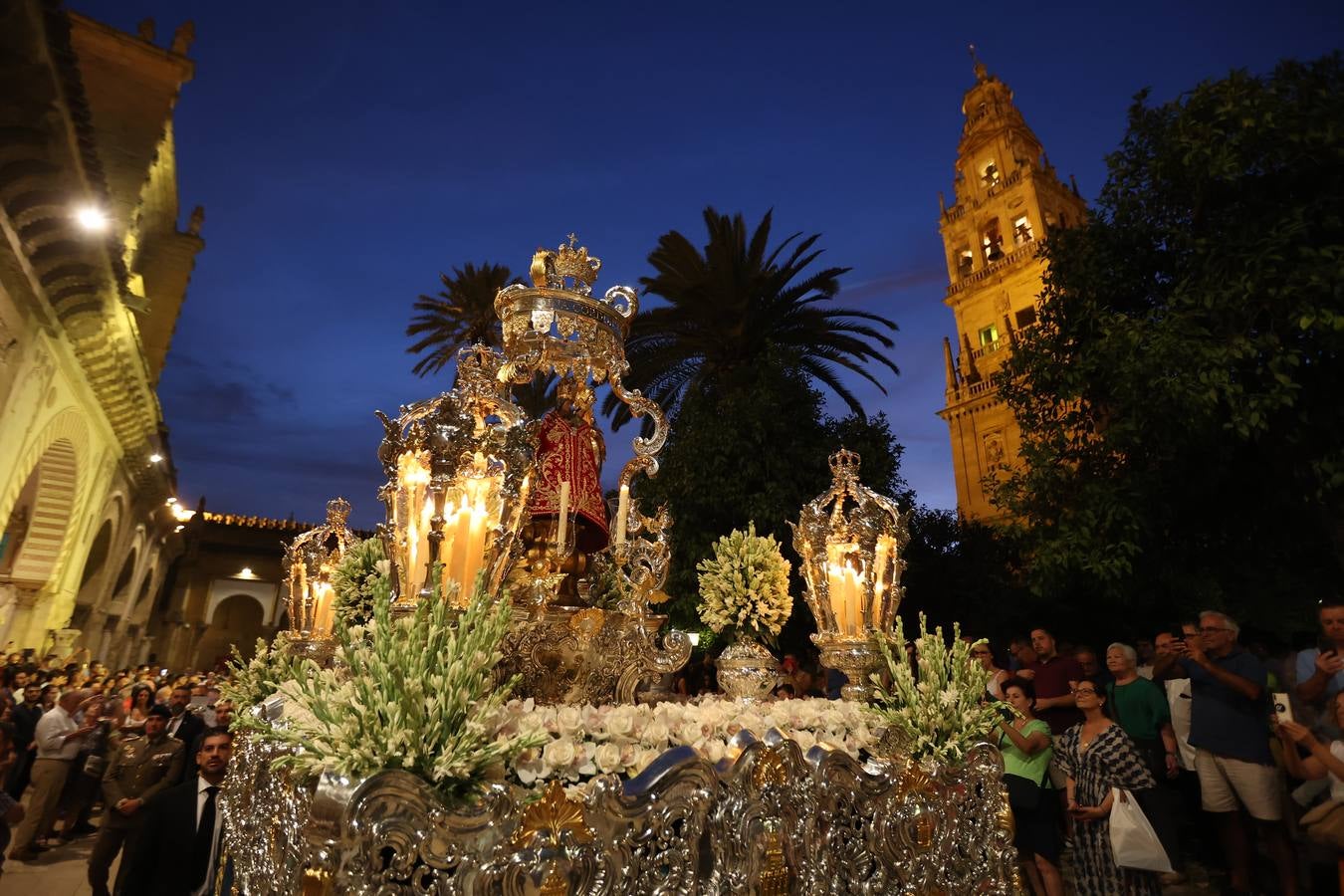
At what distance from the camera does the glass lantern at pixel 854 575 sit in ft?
18.1

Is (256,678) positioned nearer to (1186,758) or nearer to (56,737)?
(56,737)

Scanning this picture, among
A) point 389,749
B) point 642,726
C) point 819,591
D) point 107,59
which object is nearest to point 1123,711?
point 819,591

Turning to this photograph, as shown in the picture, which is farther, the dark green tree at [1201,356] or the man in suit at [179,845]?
the dark green tree at [1201,356]

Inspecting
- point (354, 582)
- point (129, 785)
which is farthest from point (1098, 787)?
point (129, 785)

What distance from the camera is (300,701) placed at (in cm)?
287

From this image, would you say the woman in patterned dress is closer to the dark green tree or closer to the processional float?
the processional float

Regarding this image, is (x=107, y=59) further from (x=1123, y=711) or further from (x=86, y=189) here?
(x=1123, y=711)

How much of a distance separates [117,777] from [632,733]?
5.56 metres

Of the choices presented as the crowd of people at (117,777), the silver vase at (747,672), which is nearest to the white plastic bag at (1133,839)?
the silver vase at (747,672)

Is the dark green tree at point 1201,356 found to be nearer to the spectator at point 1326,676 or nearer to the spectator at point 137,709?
the spectator at point 1326,676

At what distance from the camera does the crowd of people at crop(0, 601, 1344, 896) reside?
455 centimetres

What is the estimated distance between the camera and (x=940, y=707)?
153 inches

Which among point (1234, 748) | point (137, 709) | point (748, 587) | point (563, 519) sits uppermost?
point (563, 519)

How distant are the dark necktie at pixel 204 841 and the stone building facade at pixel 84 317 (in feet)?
33.1
